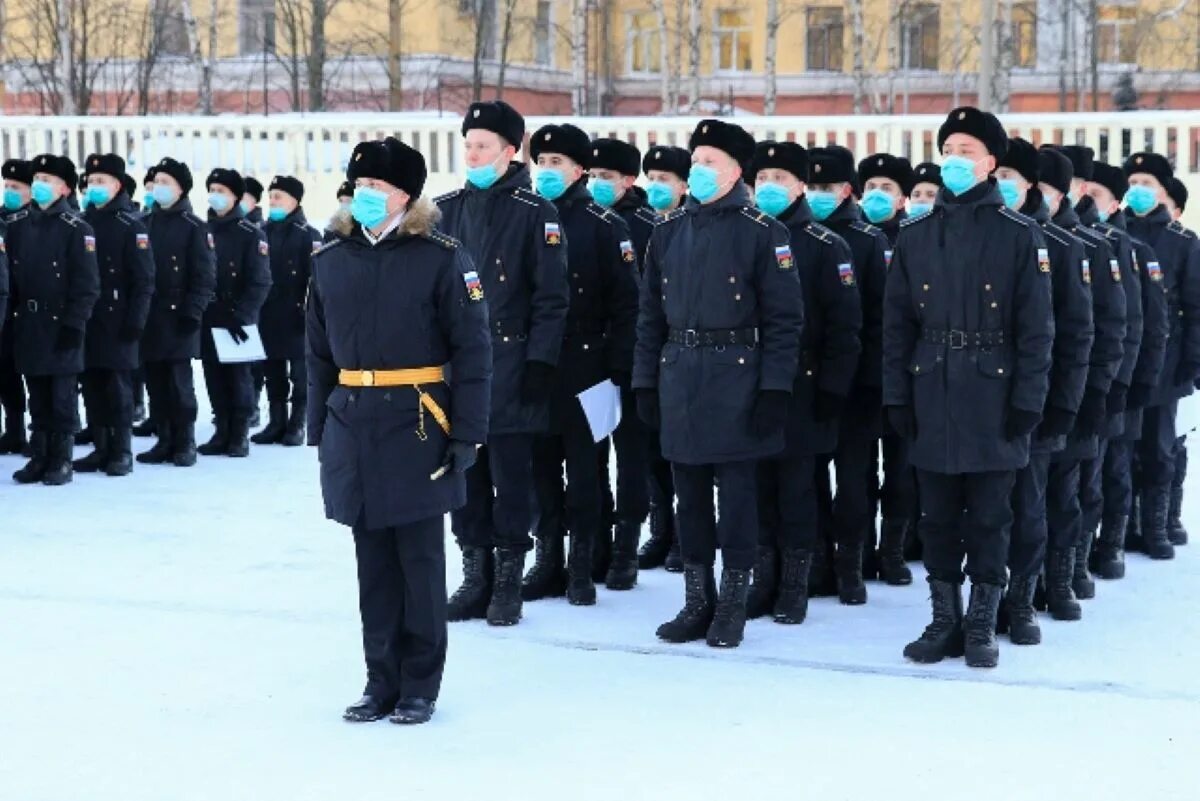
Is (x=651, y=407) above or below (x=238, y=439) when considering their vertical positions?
above

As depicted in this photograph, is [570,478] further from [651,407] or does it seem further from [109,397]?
[109,397]

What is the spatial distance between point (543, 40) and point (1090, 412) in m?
31.0

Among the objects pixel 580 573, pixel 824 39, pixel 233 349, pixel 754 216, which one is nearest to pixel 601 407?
pixel 580 573

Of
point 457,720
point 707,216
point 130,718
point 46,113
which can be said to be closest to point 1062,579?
point 707,216

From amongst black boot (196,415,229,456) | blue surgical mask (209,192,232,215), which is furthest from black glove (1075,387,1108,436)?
blue surgical mask (209,192,232,215)

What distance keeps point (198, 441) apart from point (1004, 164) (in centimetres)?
807

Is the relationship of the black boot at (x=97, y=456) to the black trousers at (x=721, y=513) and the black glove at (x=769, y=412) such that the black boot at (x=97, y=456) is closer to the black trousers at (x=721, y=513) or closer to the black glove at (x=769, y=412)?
the black trousers at (x=721, y=513)

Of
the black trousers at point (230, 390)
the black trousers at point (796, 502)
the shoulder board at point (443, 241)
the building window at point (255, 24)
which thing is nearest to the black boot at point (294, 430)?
the black trousers at point (230, 390)

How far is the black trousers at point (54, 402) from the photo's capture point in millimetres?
12531

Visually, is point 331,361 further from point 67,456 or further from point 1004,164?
point 67,456

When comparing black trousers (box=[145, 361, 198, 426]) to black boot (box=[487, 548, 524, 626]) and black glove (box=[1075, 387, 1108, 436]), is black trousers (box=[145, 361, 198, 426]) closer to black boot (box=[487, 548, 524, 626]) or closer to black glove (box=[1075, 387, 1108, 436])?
black boot (box=[487, 548, 524, 626])

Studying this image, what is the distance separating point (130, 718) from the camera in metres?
7.11

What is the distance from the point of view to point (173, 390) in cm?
1349

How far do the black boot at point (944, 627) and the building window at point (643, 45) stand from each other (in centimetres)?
3170
